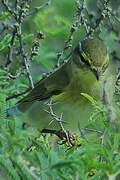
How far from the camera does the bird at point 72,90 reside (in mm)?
3705

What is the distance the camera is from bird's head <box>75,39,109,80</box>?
3.80 metres

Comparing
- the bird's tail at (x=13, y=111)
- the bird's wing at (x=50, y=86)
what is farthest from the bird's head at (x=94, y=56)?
the bird's tail at (x=13, y=111)

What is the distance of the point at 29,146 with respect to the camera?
2727mm

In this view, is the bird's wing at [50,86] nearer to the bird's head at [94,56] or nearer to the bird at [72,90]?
the bird at [72,90]

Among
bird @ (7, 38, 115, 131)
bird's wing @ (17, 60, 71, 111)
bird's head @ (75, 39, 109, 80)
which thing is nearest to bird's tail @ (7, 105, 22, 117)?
bird @ (7, 38, 115, 131)

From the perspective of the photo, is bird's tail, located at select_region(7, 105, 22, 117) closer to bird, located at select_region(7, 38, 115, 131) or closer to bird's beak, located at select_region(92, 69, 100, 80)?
bird, located at select_region(7, 38, 115, 131)

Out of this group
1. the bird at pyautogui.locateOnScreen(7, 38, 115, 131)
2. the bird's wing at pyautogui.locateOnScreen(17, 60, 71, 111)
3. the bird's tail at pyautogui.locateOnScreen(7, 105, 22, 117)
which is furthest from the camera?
the bird's wing at pyautogui.locateOnScreen(17, 60, 71, 111)

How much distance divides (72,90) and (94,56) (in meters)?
0.38

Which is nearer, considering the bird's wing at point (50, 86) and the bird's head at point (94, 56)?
the bird's head at point (94, 56)

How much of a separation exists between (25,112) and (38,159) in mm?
2571

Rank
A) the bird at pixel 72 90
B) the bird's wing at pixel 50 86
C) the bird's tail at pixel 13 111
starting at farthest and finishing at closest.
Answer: the bird's wing at pixel 50 86, the bird at pixel 72 90, the bird's tail at pixel 13 111

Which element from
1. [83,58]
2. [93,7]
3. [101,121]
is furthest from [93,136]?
[93,7]

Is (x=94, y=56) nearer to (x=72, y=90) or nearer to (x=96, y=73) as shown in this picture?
(x=96, y=73)

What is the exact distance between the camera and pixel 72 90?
3.95 metres
